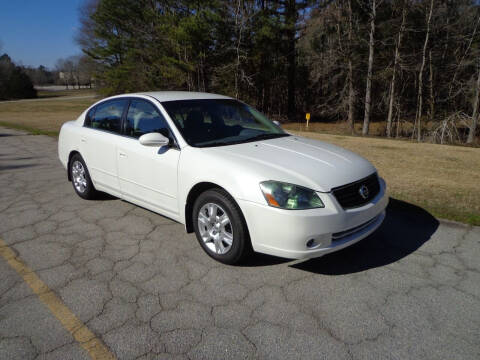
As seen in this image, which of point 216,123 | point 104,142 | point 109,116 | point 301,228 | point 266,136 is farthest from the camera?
point 109,116

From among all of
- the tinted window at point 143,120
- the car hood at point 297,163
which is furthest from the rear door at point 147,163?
the car hood at point 297,163

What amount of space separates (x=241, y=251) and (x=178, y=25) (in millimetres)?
20889

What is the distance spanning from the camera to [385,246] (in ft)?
12.5

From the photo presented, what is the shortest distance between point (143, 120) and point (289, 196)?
213 centimetres

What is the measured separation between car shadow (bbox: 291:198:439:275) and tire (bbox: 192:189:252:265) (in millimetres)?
624

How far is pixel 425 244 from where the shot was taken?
3857mm

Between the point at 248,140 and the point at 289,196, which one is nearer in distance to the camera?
the point at 289,196

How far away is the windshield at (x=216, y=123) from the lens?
383 cm

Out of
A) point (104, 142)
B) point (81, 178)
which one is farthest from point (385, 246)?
point (81, 178)

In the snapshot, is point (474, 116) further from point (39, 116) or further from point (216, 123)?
point (39, 116)

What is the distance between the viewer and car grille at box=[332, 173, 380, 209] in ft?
10.2

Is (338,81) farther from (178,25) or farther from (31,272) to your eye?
(31,272)

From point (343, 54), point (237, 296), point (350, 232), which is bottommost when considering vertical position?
point (237, 296)

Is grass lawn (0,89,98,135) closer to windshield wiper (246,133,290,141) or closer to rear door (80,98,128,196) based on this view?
rear door (80,98,128,196)
